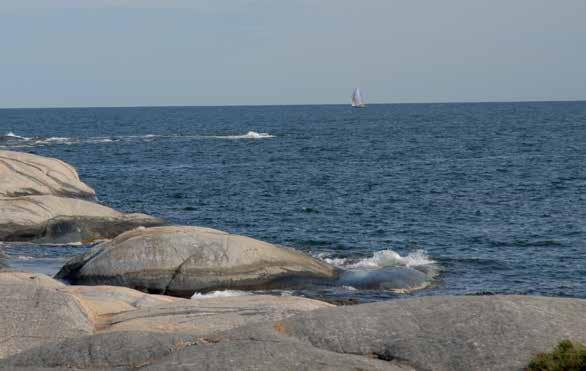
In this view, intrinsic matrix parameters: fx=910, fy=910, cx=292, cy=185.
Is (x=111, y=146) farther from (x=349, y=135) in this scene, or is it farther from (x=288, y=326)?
(x=288, y=326)

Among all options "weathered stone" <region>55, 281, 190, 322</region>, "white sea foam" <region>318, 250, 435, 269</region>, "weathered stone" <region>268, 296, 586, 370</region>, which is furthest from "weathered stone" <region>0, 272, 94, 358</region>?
"white sea foam" <region>318, 250, 435, 269</region>

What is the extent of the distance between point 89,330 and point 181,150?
80.4m

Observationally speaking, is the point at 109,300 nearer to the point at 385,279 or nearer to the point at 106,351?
the point at 106,351

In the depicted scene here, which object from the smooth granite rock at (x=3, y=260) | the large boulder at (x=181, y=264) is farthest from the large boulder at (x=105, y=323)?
the smooth granite rock at (x=3, y=260)

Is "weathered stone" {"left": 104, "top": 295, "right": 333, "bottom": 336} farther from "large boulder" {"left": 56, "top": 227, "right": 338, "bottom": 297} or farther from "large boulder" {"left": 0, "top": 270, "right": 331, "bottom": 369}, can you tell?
"large boulder" {"left": 56, "top": 227, "right": 338, "bottom": 297}

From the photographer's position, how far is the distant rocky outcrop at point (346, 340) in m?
11.4

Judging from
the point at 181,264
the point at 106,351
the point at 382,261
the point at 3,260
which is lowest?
the point at 382,261

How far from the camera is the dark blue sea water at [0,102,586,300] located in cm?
3297

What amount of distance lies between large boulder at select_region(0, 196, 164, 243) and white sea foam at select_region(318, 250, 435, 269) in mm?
8883

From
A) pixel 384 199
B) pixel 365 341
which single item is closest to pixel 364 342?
pixel 365 341

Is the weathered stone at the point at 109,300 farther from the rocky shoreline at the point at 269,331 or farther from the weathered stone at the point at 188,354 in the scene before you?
the weathered stone at the point at 188,354

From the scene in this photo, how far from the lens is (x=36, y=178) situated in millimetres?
41562

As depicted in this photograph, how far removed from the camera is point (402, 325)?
12367mm

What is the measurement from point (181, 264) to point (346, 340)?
1396cm
